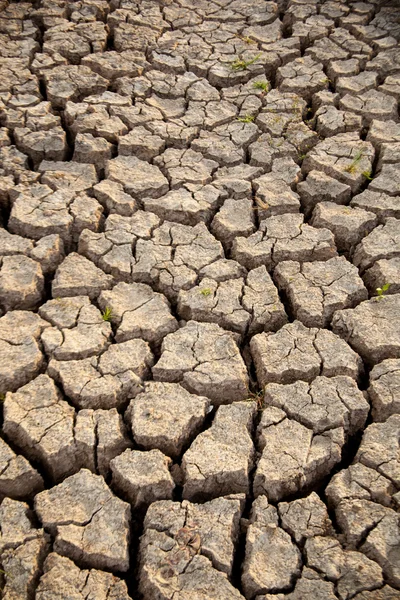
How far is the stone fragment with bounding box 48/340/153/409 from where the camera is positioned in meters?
2.04

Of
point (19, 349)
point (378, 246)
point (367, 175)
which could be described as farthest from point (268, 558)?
point (367, 175)

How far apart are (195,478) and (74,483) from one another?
390 mm

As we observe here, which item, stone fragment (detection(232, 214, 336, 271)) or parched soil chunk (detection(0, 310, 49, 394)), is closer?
parched soil chunk (detection(0, 310, 49, 394))

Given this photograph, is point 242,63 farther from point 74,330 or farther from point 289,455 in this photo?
point 289,455

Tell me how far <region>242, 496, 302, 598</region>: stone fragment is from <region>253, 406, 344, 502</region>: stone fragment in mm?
96

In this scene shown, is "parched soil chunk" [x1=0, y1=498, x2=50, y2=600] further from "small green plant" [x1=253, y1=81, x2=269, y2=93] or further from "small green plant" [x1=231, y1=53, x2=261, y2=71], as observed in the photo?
"small green plant" [x1=231, y1=53, x2=261, y2=71]

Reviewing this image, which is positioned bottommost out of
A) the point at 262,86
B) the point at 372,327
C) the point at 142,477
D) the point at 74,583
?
the point at 74,583

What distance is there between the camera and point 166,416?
78.4 inches

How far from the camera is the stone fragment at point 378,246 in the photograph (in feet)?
8.46

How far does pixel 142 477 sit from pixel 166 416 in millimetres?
243

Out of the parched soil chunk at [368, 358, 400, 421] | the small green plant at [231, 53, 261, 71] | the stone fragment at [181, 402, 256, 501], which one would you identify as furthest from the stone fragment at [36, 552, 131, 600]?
the small green plant at [231, 53, 261, 71]

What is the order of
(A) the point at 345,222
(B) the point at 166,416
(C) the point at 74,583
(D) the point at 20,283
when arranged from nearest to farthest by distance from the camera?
1. (C) the point at 74,583
2. (B) the point at 166,416
3. (D) the point at 20,283
4. (A) the point at 345,222

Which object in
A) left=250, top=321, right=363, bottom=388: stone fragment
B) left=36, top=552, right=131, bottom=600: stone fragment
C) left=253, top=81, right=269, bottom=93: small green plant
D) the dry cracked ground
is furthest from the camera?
left=253, top=81, right=269, bottom=93: small green plant

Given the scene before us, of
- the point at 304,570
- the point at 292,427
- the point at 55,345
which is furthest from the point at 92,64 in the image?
the point at 304,570
